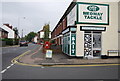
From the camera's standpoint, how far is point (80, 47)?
13.5 m

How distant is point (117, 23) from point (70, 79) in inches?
393

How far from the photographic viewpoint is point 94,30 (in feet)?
45.3

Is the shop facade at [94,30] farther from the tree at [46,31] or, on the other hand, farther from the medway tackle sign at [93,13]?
the tree at [46,31]

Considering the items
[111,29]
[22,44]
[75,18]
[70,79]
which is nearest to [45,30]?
[75,18]

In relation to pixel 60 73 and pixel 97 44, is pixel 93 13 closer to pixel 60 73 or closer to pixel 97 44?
pixel 97 44

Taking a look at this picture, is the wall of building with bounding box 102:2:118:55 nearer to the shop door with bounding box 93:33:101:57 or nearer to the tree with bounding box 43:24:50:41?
the shop door with bounding box 93:33:101:57

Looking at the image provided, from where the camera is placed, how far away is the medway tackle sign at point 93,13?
13.6 metres

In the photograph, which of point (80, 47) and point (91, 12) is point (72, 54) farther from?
point (91, 12)

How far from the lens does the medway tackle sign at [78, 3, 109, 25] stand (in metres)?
13.6

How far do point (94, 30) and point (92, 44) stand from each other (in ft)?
4.53

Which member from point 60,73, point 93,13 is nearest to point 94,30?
point 93,13

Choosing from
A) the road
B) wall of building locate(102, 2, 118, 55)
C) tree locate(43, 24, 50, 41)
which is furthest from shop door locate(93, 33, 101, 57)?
tree locate(43, 24, 50, 41)

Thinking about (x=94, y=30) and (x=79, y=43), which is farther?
(x=94, y=30)

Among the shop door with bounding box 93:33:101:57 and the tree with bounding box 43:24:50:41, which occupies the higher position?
the tree with bounding box 43:24:50:41
